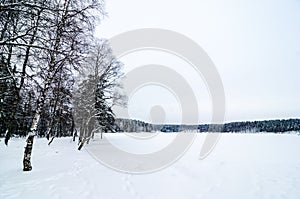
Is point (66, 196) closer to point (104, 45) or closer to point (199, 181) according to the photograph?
point (199, 181)

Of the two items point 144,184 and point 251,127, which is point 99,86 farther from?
point 251,127

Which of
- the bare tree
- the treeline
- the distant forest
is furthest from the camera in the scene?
the distant forest

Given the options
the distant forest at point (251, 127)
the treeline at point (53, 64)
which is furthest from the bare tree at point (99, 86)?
the distant forest at point (251, 127)

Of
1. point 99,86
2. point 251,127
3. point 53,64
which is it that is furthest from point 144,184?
point 251,127

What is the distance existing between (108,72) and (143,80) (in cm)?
304

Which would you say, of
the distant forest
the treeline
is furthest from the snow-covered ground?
the distant forest

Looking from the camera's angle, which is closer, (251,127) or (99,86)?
(99,86)

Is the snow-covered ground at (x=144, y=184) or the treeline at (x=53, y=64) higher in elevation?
the treeline at (x=53, y=64)

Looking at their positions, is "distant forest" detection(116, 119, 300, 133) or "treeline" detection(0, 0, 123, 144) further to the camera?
"distant forest" detection(116, 119, 300, 133)

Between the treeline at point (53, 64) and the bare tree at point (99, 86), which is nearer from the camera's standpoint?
the treeline at point (53, 64)

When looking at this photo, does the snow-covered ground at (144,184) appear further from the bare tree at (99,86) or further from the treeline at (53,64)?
the bare tree at (99,86)

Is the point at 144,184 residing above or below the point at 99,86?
below

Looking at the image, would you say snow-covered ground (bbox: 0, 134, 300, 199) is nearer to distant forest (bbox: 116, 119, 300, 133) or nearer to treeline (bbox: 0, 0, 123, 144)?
treeline (bbox: 0, 0, 123, 144)

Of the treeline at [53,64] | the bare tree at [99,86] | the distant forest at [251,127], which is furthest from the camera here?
the distant forest at [251,127]
